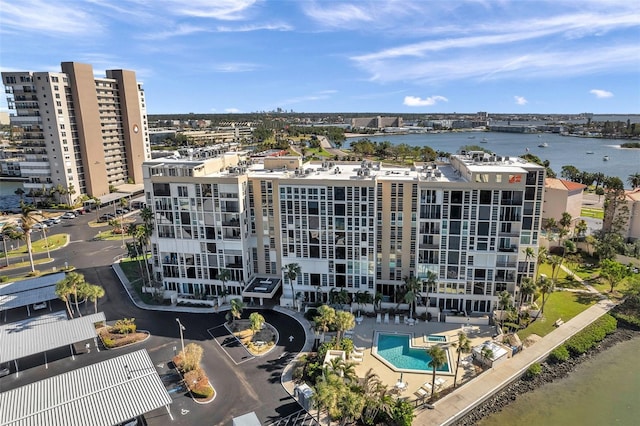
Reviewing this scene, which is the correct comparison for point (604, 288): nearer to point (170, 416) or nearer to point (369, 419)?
point (369, 419)

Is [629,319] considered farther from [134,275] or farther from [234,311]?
[134,275]

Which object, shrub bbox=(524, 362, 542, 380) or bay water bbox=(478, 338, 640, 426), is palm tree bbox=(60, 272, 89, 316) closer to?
bay water bbox=(478, 338, 640, 426)

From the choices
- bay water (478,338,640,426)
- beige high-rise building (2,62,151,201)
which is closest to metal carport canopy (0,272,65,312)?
bay water (478,338,640,426)

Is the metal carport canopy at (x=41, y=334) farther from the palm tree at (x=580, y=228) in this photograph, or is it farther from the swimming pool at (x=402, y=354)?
the palm tree at (x=580, y=228)

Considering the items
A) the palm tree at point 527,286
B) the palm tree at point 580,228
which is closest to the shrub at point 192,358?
the palm tree at point 527,286

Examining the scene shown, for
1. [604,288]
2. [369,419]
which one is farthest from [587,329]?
[369,419]

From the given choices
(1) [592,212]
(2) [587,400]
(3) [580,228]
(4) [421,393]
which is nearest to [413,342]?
(4) [421,393]

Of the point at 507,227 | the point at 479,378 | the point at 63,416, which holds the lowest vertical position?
the point at 479,378
